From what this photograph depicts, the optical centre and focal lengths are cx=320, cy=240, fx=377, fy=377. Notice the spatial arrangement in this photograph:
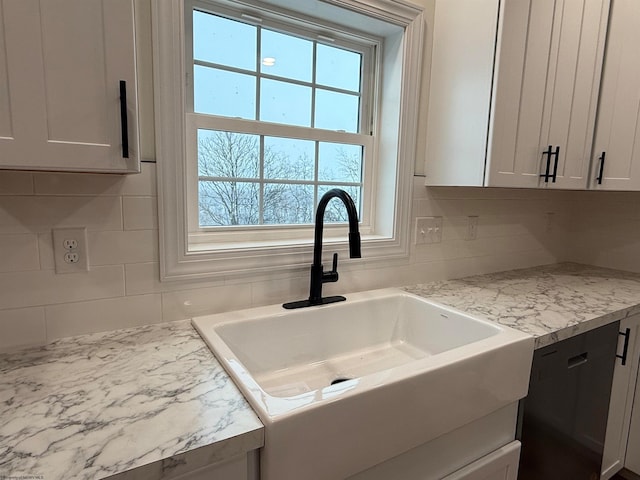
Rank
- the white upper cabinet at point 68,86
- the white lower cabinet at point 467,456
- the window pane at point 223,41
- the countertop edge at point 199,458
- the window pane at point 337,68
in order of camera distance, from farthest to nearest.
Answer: the window pane at point 337,68 → the window pane at point 223,41 → the white lower cabinet at point 467,456 → the white upper cabinet at point 68,86 → the countertop edge at point 199,458

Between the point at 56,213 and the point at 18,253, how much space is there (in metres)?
0.13

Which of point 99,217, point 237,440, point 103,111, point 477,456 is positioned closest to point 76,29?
point 103,111

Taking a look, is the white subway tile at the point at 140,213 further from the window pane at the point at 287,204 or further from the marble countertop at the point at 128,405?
the window pane at the point at 287,204

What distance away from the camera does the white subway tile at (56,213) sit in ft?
3.06

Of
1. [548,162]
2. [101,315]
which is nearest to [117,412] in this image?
[101,315]

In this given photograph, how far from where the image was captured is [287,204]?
4.99 ft

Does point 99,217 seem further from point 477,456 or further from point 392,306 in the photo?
point 477,456

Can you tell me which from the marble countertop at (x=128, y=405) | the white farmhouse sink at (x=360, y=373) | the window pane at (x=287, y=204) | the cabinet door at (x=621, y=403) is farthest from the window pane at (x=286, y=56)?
the cabinet door at (x=621, y=403)

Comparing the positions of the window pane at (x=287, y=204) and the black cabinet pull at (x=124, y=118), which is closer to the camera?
the black cabinet pull at (x=124, y=118)

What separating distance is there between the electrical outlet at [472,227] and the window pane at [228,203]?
3.37 feet

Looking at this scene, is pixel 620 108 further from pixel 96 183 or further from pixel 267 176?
pixel 96 183

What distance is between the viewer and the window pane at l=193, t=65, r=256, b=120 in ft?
4.30

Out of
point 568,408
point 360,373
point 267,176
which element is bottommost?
point 568,408

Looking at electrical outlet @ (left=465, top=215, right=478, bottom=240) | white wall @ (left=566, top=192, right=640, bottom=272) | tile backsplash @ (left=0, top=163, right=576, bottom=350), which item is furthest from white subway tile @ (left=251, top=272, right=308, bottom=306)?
white wall @ (left=566, top=192, right=640, bottom=272)
